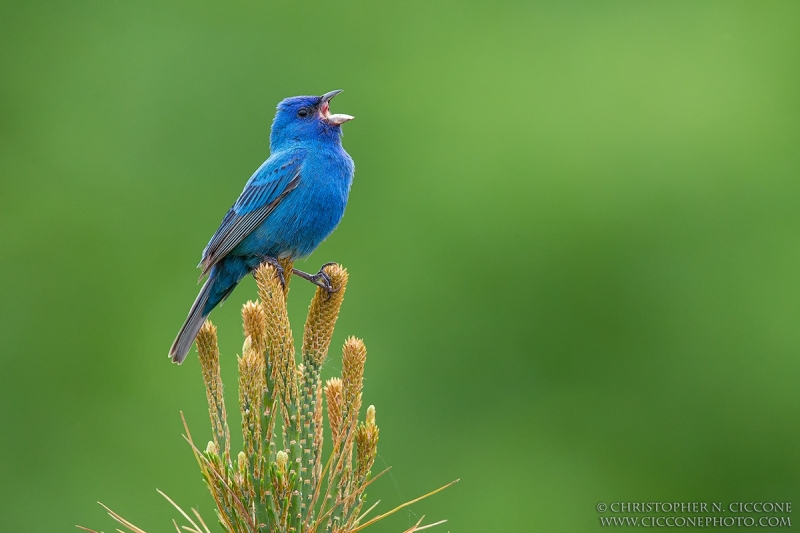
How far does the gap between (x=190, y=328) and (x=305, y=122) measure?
5.87 feet

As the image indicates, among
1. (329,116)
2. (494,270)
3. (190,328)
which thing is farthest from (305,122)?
(494,270)

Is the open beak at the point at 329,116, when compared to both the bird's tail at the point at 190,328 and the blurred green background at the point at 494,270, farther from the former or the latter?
the blurred green background at the point at 494,270

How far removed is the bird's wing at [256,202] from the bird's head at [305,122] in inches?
12.5

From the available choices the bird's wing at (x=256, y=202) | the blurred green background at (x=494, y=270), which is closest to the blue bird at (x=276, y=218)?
the bird's wing at (x=256, y=202)

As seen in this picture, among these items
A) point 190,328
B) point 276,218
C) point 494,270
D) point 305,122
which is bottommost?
point 494,270

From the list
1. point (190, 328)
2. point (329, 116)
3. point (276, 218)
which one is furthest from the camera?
point (329, 116)

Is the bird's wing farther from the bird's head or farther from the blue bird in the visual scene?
the bird's head

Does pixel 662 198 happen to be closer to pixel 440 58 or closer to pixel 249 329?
pixel 440 58

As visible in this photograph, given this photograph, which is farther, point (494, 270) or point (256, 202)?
point (494, 270)

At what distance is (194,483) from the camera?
9969mm

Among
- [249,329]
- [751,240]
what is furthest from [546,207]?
[249,329]

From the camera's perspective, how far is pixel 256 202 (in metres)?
5.23

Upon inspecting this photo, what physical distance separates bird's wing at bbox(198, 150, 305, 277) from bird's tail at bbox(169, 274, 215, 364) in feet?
0.45

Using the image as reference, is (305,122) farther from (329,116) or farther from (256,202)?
(256,202)
